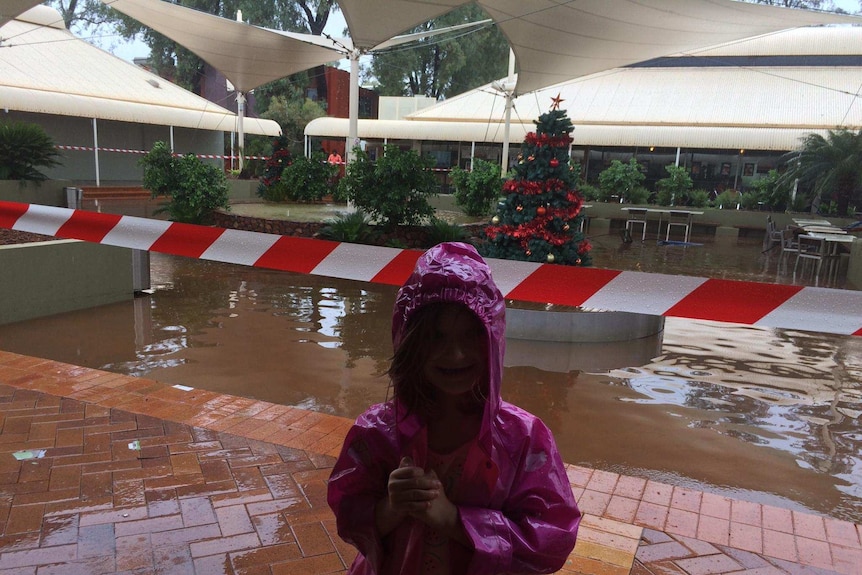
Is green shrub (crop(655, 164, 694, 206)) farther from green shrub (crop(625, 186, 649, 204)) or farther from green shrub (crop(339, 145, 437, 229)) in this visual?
green shrub (crop(339, 145, 437, 229))

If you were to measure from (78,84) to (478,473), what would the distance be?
24976mm

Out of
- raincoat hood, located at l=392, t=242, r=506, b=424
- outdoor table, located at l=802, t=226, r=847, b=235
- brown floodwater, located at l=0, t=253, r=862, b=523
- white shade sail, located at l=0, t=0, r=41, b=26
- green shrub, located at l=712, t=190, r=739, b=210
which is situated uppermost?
white shade sail, located at l=0, t=0, r=41, b=26

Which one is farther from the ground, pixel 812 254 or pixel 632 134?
pixel 632 134

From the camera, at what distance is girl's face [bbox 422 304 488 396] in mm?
1104

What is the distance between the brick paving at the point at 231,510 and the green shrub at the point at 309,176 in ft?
40.1

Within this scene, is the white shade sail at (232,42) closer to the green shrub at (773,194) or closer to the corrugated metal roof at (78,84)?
the corrugated metal roof at (78,84)

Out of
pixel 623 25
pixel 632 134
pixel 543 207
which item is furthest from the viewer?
pixel 632 134

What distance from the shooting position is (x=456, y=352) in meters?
1.10

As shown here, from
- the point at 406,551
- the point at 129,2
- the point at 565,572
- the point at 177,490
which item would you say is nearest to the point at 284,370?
the point at 177,490

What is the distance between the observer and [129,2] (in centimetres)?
1444

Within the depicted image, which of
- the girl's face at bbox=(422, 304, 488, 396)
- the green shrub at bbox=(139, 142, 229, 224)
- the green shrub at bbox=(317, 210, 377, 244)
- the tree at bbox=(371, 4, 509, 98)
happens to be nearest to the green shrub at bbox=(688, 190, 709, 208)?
the green shrub at bbox=(317, 210, 377, 244)

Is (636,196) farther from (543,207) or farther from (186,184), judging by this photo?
(543,207)

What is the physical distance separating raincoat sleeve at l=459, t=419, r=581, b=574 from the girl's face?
0.20 m

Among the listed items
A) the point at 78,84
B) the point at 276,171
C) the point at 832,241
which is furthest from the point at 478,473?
the point at 78,84
